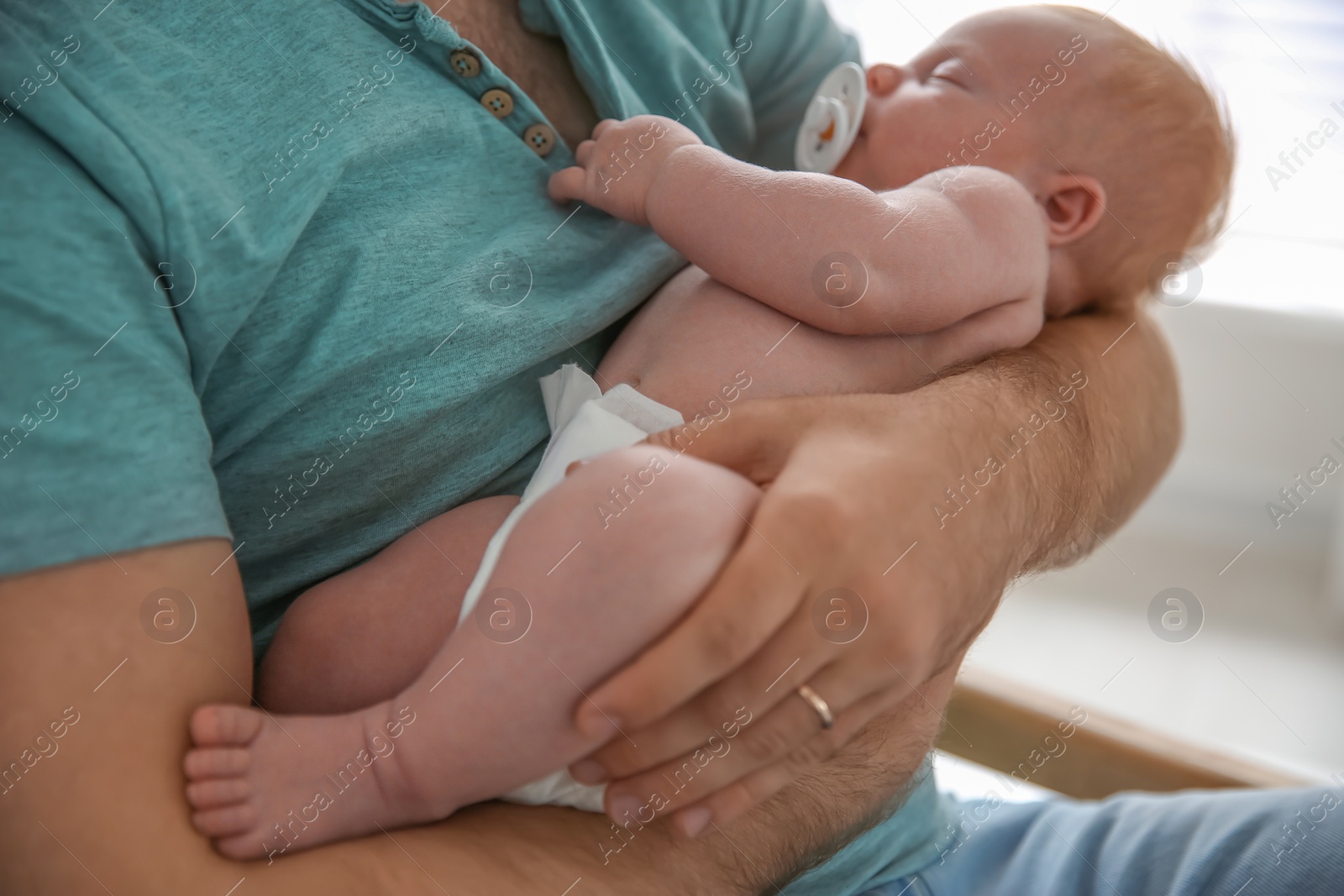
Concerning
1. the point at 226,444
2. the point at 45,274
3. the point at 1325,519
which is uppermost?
the point at 45,274

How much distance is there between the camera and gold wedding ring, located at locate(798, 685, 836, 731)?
614 mm

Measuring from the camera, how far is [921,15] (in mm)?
2033

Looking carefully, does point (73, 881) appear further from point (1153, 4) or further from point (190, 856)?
point (1153, 4)

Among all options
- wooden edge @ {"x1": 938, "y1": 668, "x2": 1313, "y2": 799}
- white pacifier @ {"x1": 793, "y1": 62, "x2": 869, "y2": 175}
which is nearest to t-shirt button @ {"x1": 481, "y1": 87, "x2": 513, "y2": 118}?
white pacifier @ {"x1": 793, "y1": 62, "x2": 869, "y2": 175}

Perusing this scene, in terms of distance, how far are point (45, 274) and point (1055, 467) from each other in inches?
32.9

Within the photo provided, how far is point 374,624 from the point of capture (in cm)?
72

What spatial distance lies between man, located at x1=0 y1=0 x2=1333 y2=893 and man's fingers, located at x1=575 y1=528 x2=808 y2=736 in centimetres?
4

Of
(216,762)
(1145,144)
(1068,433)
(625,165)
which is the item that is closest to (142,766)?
(216,762)

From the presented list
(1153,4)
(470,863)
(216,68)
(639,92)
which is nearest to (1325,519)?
(1153,4)

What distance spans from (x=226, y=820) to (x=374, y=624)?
0.61 ft

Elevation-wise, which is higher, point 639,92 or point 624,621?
point 639,92

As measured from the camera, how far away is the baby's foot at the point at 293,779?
57 cm

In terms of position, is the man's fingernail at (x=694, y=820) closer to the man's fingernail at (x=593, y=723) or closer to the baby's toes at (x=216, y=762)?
the man's fingernail at (x=593, y=723)

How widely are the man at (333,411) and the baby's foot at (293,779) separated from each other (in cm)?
2
